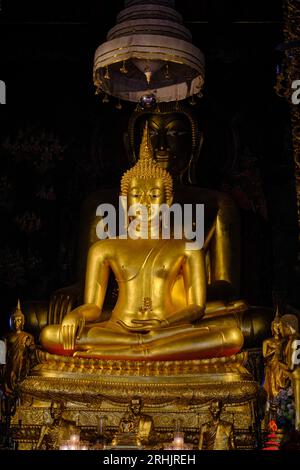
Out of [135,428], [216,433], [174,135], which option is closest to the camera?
[216,433]

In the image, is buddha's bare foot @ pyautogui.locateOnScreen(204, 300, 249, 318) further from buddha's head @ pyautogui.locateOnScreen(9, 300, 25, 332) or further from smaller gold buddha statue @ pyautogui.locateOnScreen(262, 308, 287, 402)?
buddha's head @ pyautogui.locateOnScreen(9, 300, 25, 332)

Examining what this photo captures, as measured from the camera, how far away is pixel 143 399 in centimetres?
491

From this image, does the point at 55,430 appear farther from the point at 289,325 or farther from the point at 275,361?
the point at 289,325

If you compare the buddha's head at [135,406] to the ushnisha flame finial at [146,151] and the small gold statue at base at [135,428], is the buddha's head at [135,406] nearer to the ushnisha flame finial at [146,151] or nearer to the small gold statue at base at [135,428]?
the small gold statue at base at [135,428]

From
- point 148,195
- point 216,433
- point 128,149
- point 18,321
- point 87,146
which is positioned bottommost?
point 216,433

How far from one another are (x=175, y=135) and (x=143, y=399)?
2.75m

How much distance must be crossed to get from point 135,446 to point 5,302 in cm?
279

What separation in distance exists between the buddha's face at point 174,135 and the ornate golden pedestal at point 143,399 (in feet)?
7.81

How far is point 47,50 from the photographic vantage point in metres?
7.20

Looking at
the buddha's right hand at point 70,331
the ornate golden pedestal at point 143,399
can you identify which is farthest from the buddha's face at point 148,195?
the ornate golden pedestal at point 143,399

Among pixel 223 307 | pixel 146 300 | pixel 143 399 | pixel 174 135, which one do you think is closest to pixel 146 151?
pixel 174 135

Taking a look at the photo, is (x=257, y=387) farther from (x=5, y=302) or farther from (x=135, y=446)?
(x=5, y=302)
